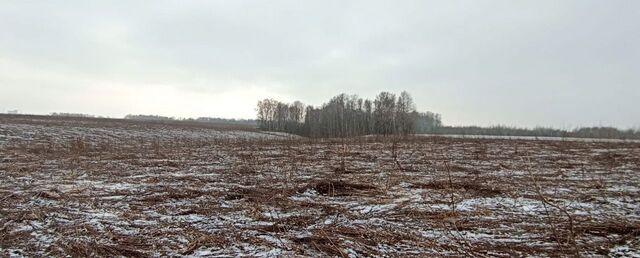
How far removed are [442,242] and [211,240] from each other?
109 inches

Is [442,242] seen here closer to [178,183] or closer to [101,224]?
[101,224]

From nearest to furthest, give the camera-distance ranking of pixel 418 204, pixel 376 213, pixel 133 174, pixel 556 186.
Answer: pixel 376 213, pixel 418 204, pixel 556 186, pixel 133 174

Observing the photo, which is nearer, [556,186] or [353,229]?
[353,229]

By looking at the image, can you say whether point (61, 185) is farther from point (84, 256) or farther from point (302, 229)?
point (302, 229)

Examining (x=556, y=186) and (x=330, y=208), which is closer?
(x=330, y=208)

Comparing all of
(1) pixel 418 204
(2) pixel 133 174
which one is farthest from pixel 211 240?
(2) pixel 133 174

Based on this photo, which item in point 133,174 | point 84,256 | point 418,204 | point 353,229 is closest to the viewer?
point 84,256

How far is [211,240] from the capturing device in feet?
14.5

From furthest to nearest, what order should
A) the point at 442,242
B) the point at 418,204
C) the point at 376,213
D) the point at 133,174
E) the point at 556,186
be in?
the point at 133,174 → the point at 556,186 → the point at 418,204 → the point at 376,213 → the point at 442,242

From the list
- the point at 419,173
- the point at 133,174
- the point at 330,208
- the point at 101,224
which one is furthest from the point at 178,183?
the point at 419,173

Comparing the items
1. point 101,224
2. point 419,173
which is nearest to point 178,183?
point 101,224

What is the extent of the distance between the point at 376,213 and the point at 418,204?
0.98m

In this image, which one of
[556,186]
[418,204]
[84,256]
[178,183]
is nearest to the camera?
[84,256]

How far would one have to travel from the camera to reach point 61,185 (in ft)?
26.4
